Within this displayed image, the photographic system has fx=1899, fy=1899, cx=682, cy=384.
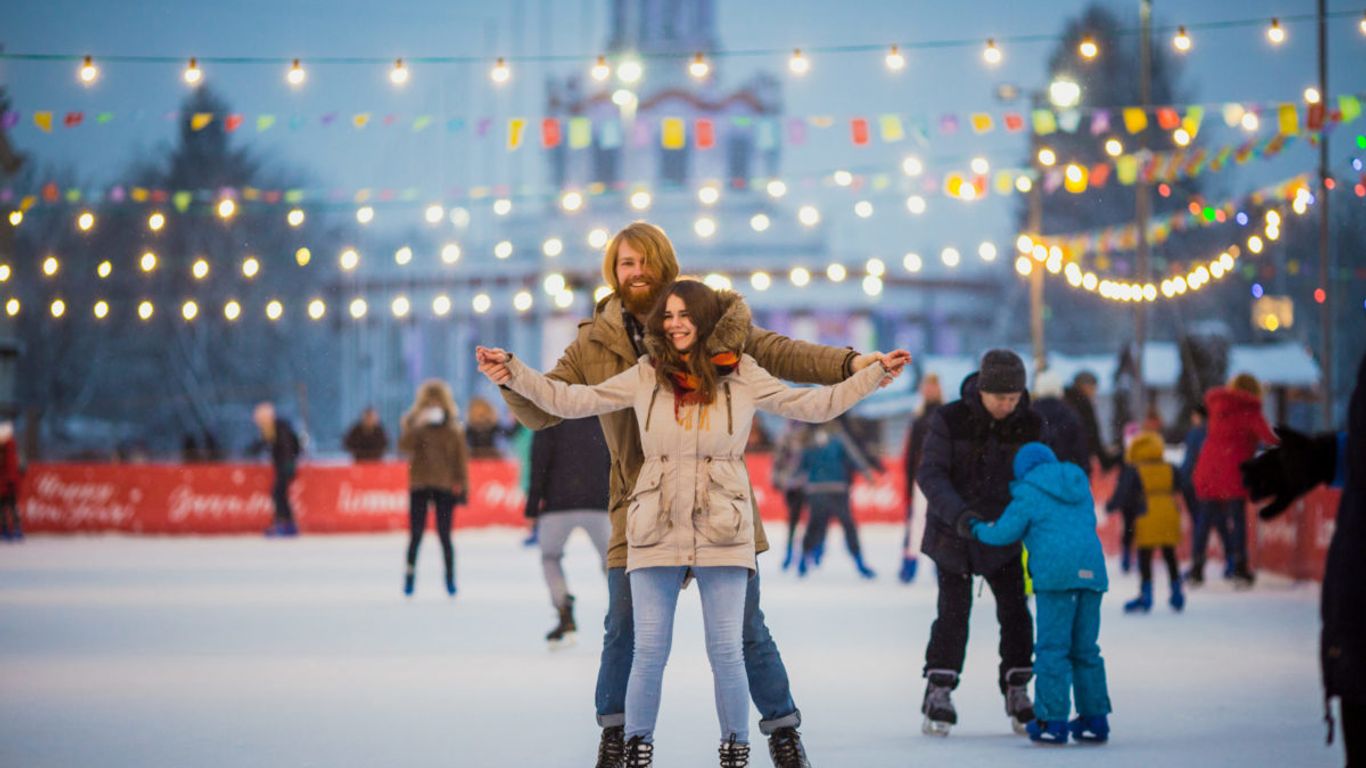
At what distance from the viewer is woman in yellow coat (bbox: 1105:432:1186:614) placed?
13.0 m

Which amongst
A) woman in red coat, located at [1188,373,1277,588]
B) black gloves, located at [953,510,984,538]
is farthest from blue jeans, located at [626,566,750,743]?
woman in red coat, located at [1188,373,1277,588]

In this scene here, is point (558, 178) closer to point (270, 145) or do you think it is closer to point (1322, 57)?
point (270, 145)

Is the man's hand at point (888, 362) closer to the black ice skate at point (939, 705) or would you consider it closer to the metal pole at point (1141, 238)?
the black ice skate at point (939, 705)

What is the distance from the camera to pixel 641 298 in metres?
6.09

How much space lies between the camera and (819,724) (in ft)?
24.4

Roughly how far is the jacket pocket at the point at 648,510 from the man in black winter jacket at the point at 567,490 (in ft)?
16.0

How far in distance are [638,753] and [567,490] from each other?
197 inches

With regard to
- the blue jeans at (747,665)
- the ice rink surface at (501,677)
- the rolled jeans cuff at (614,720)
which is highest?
the blue jeans at (747,665)

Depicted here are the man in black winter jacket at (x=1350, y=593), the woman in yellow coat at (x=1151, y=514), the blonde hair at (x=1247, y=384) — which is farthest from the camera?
the woman in yellow coat at (x=1151, y=514)

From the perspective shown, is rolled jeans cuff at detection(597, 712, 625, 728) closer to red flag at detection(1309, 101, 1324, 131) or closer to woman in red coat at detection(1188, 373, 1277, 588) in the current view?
woman in red coat at detection(1188, 373, 1277, 588)

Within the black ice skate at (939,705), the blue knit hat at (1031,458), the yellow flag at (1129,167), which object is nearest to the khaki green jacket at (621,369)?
the blue knit hat at (1031,458)

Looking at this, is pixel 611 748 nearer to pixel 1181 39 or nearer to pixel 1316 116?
pixel 1181 39

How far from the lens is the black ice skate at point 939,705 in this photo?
7.16 meters

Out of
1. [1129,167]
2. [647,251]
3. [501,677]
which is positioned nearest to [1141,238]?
[1129,167]
